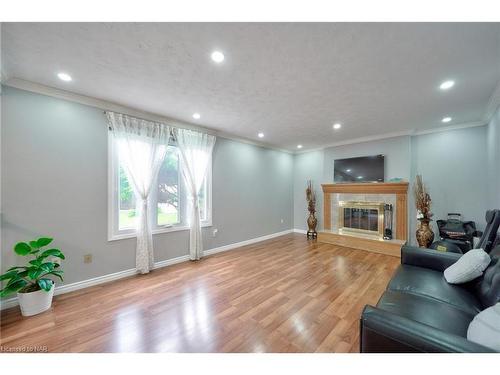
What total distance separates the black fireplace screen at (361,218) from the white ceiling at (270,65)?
87.6 inches

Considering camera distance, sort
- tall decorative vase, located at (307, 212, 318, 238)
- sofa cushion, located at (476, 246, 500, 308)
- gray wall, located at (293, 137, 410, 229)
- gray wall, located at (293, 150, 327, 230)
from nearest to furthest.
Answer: sofa cushion, located at (476, 246, 500, 308) → gray wall, located at (293, 137, 410, 229) → tall decorative vase, located at (307, 212, 318, 238) → gray wall, located at (293, 150, 327, 230)

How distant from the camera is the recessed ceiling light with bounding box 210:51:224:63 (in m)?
1.73

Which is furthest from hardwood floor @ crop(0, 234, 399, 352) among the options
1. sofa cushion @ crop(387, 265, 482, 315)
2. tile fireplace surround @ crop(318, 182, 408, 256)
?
tile fireplace surround @ crop(318, 182, 408, 256)

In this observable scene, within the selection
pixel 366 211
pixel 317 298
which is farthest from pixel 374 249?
pixel 317 298

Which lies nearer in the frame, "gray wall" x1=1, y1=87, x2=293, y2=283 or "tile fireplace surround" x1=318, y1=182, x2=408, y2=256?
"gray wall" x1=1, y1=87, x2=293, y2=283

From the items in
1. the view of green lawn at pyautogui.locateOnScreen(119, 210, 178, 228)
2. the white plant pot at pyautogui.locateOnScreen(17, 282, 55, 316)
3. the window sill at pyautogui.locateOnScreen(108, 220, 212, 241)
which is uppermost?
the view of green lawn at pyautogui.locateOnScreen(119, 210, 178, 228)

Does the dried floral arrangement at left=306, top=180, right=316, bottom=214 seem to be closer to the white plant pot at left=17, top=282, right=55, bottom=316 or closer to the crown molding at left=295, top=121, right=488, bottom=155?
the crown molding at left=295, top=121, right=488, bottom=155

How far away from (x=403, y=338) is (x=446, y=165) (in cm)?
441

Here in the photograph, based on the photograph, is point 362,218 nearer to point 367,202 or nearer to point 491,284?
point 367,202

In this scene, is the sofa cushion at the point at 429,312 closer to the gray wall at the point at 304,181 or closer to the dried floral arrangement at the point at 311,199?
the dried floral arrangement at the point at 311,199

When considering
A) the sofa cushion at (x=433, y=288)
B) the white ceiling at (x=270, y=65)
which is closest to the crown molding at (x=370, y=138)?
the white ceiling at (x=270, y=65)

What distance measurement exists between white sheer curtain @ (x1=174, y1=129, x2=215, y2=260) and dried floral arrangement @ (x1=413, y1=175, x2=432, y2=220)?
4.17m

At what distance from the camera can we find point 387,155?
4266mm

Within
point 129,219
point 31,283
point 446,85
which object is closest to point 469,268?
point 446,85
